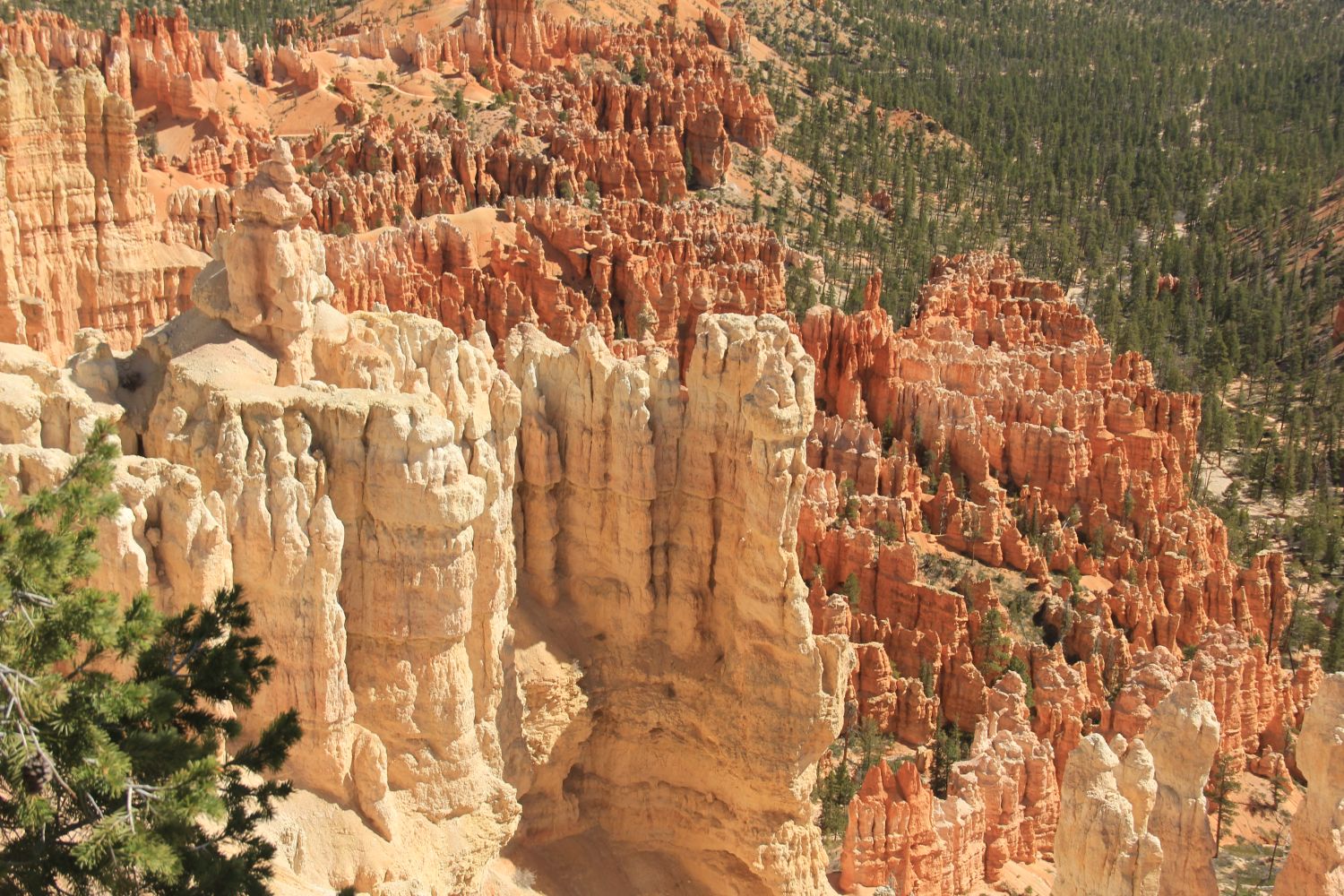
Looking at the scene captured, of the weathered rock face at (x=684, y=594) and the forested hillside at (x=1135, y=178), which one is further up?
the forested hillside at (x=1135, y=178)

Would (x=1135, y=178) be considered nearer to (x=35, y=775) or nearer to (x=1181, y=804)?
(x=1181, y=804)

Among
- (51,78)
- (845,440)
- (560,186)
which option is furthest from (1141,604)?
(560,186)

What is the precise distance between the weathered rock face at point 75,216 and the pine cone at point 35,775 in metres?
18.1

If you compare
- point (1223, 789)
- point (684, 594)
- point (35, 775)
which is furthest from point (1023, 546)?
point (35, 775)

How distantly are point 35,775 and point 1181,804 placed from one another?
11181mm

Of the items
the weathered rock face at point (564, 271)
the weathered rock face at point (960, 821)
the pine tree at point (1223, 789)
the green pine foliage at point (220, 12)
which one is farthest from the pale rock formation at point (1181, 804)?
the green pine foliage at point (220, 12)

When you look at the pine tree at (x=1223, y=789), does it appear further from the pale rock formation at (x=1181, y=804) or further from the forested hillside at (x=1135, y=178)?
the pale rock formation at (x=1181, y=804)

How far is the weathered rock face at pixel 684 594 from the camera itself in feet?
50.4

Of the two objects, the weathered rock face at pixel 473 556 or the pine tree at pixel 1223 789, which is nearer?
the weathered rock face at pixel 473 556

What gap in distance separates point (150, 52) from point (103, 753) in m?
59.0

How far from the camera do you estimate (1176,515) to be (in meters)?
36.4

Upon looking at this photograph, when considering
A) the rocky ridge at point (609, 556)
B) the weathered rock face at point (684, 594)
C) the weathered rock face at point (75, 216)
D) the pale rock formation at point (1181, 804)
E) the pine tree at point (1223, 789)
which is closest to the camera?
the rocky ridge at point (609, 556)

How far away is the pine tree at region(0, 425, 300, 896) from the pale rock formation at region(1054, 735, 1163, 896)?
26.6 ft

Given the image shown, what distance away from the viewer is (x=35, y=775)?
7.69 m
